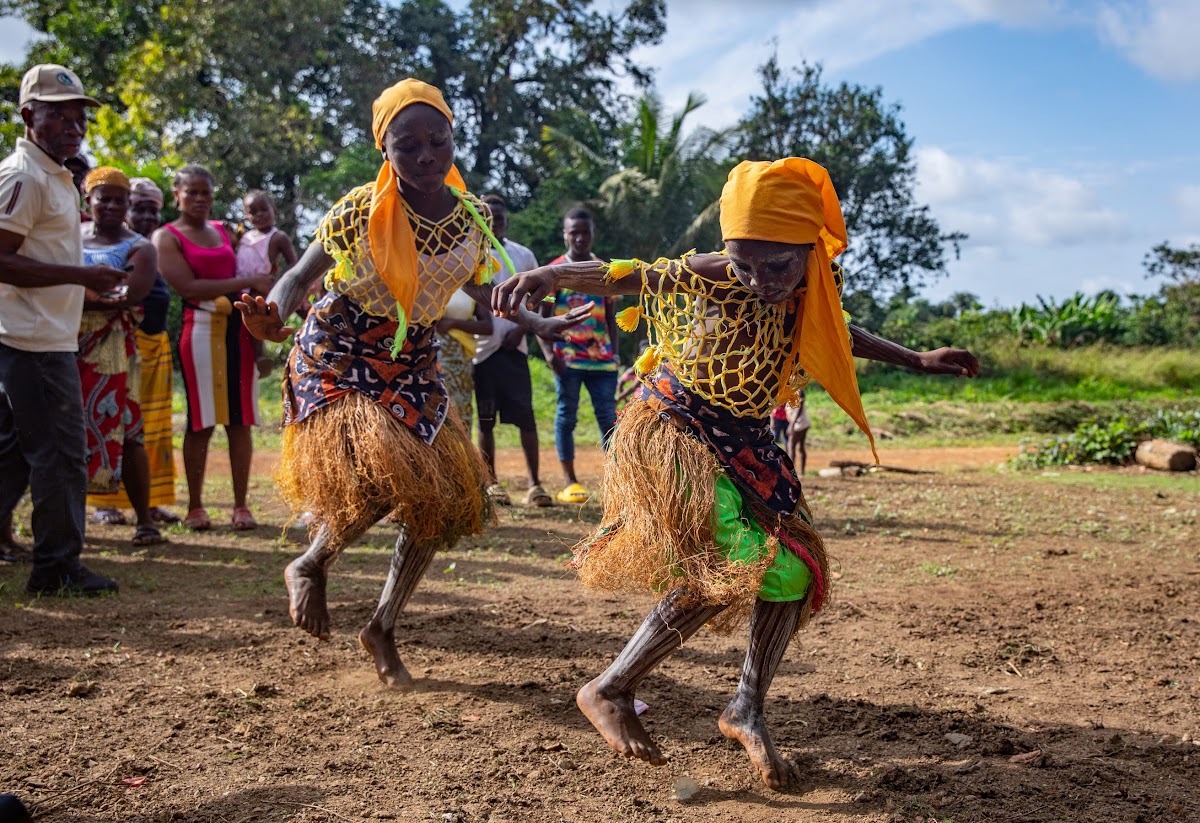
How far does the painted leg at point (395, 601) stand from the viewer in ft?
12.5

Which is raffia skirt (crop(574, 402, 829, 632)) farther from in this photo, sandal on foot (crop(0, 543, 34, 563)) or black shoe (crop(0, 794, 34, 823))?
sandal on foot (crop(0, 543, 34, 563))

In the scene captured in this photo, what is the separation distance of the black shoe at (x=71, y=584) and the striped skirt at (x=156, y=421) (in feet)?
5.11

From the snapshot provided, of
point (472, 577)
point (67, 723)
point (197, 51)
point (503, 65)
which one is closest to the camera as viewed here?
point (67, 723)

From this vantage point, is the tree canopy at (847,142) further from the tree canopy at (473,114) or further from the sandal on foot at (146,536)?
the sandal on foot at (146,536)

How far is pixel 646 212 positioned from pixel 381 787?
19.7m

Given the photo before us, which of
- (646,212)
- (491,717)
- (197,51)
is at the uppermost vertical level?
(197,51)

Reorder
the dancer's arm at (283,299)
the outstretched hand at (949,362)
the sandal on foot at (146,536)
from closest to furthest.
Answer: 1. the outstretched hand at (949,362)
2. the dancer's arm at (283,299)
3. the sandal on foot at (146,536)

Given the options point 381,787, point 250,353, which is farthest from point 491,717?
point 250,353

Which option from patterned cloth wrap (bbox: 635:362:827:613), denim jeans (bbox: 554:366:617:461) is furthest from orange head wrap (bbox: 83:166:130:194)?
patterned cloth wrap (bbox: 635:362:827:613)

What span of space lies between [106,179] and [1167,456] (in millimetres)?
10199

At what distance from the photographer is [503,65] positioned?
25.8 metres

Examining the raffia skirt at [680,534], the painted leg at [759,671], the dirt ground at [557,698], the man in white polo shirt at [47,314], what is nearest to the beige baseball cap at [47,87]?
the man in white polo shirt at [47,314]

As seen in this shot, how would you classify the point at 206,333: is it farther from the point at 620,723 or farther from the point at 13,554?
the point at 620,723

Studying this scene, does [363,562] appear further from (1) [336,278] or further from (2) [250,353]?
(1) [336,278]
